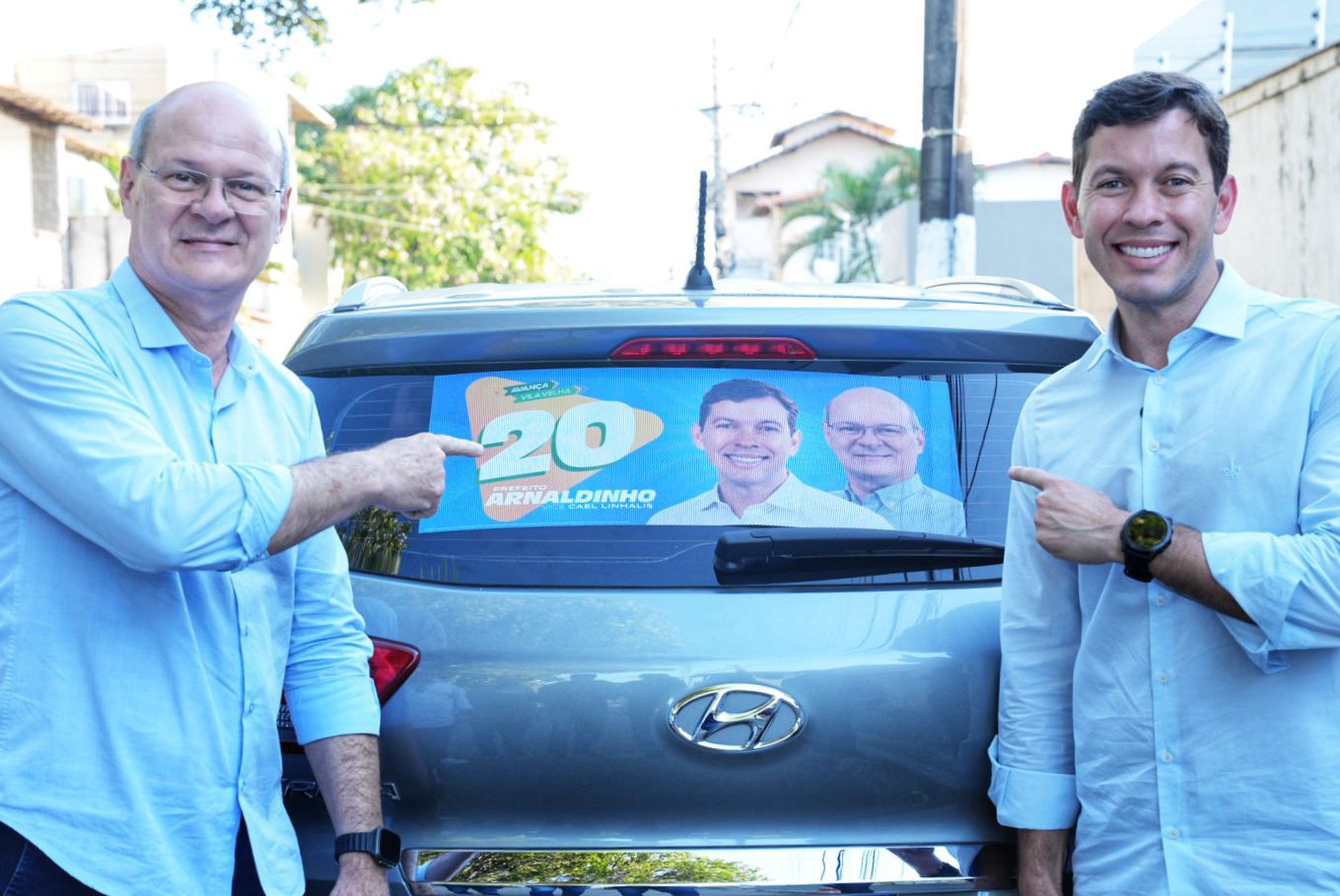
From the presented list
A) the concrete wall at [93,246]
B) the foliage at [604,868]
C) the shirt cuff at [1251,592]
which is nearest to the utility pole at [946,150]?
the shirt cuff at [1251,592]

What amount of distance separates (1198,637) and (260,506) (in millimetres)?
1396

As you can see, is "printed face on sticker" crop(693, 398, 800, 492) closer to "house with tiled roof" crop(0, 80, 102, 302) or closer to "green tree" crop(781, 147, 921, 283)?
"house with tiled roof" crop(0, 80, 102, 302)

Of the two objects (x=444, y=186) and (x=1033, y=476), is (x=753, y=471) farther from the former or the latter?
(x=444, y=186)

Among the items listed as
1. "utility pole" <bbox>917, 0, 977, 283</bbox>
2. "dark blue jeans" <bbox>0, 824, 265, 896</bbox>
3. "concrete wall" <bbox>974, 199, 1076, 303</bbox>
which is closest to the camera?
"dark blue jeans" <bbox>0, 824, 265, 896</bbox>

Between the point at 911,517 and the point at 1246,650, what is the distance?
57cm

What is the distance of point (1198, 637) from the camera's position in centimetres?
218

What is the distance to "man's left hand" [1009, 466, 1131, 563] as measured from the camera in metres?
2.15

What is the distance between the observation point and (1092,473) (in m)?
2.33

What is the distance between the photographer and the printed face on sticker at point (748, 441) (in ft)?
8.05

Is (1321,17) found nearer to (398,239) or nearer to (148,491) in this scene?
(148,491)

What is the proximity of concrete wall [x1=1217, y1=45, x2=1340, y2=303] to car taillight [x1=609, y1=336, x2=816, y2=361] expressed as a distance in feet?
35.7

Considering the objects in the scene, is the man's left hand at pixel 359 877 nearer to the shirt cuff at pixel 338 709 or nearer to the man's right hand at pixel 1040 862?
the shirt cuff at pixel 338 709

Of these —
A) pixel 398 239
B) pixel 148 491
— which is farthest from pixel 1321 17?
pixel 398 239

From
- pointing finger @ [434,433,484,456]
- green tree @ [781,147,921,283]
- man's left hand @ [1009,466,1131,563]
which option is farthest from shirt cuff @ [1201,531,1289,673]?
green tree @ [781,147,921,283]
